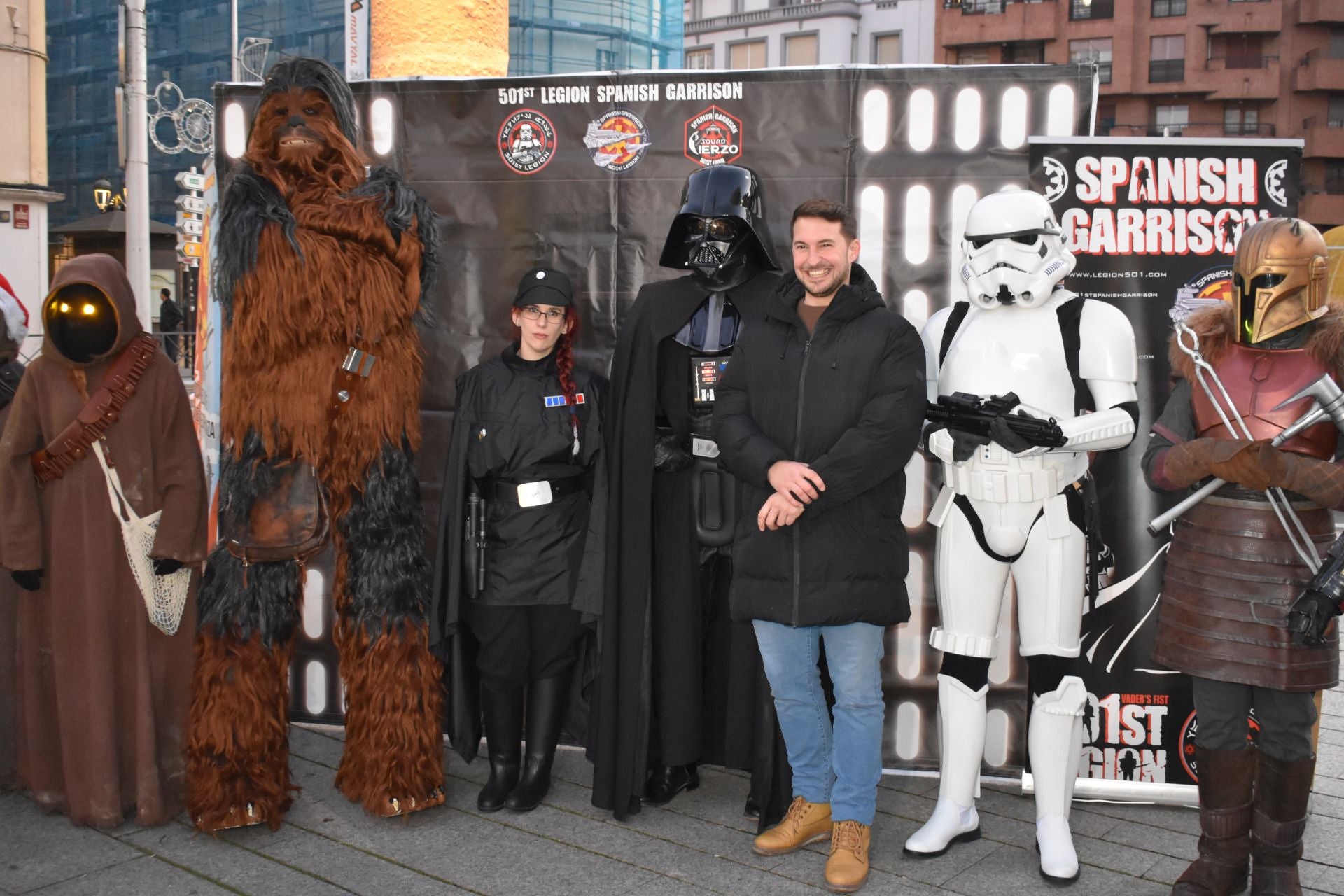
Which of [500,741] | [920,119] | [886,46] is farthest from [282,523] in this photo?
[886,46]

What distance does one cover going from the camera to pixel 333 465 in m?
3.50

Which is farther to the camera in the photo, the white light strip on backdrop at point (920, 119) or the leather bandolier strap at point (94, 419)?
the white light strip on backdrop at point (920, 119)

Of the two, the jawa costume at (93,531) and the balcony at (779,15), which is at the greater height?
the balcony at (779,15)

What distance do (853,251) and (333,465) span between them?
163cm

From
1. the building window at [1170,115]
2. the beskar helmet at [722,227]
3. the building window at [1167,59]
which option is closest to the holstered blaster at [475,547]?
the beskar helmet at [722,227]

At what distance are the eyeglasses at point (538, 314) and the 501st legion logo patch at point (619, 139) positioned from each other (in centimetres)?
75

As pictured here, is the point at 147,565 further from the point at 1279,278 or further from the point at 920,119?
the point at 1279,278

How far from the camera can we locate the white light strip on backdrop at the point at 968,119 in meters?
3.81

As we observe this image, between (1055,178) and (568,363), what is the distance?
1622 millimetres

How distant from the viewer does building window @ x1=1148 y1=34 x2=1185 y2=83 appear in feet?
116

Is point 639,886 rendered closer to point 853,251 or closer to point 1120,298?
point 853,251

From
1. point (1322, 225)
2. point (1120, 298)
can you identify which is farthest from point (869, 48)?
point (1120, 298)

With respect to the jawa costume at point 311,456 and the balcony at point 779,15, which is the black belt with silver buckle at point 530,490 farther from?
the balcony at point 779,15

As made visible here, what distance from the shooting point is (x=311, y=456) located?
3455mm
